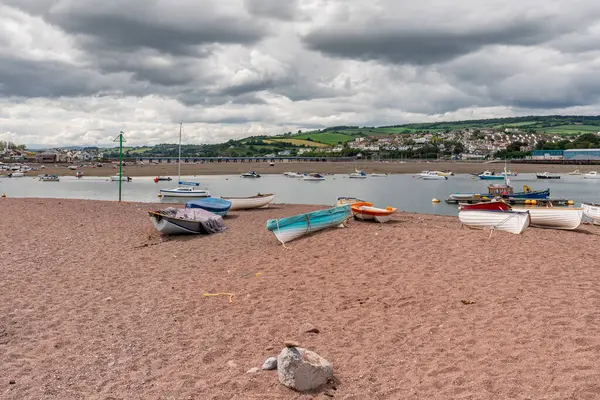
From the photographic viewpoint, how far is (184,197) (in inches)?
1738

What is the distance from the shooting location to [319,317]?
930cm

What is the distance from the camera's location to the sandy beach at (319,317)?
6.49m

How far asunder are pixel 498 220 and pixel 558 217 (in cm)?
572

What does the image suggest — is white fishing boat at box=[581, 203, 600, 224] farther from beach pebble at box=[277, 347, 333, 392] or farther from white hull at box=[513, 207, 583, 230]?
beach pebble at box=[277, 347, 333, 392]

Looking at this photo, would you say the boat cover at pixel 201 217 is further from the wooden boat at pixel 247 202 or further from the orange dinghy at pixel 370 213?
the wooden boat at pixel 247 202

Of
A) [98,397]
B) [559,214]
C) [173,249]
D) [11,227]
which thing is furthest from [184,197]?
[98,397]

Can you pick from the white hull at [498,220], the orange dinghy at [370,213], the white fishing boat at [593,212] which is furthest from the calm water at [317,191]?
the orange dinghy at [370,213]

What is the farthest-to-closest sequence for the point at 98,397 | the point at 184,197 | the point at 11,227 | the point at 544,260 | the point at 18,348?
1. the point at 184,197
2. the point at 11,227
3. the point at 544,260
4. the point at 18,348
5. the point at 98,397

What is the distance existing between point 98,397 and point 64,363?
4.67 feet

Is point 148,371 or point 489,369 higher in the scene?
point 489,369

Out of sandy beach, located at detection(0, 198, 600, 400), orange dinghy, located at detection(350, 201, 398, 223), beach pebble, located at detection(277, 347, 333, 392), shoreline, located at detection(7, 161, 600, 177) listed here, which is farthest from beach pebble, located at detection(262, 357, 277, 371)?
shoreline, located at detection(7, 161, 600, 177)

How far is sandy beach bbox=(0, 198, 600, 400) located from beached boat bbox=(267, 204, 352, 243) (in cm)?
70

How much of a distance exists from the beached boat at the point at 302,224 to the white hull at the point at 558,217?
409 inches

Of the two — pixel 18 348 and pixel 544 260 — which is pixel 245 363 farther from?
pixel 544 260
